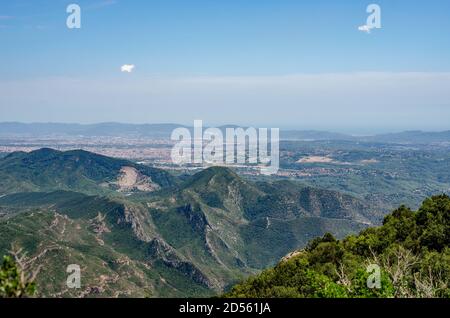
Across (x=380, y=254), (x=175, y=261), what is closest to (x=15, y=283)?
(x=380, y=254)

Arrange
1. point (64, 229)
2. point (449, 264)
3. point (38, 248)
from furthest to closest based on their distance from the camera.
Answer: point (64, 229) → point (38, 248) → point (449, 264)

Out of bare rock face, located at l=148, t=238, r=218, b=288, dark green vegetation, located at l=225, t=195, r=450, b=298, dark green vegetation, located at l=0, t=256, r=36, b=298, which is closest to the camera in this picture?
dark green vegetation, located at l=0, t=256, r=36, b=298

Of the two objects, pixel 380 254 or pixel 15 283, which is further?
pixel 380 254

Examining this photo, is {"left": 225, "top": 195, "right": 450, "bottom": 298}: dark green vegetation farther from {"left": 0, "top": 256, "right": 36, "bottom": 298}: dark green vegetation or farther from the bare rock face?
the bare rock face

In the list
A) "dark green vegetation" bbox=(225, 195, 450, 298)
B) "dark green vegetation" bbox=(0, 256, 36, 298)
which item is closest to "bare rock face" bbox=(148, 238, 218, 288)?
"dark green vegetation" bbox=(225, 195, 450, 298)

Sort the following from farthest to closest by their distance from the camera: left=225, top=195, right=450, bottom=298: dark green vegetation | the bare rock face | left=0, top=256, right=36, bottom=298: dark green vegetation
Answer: the bare rock face
left=225, top=195, right=450, bottom=298: dark green vegetation
left=0, top=256, right=36, bottom=298: dark green vegetation

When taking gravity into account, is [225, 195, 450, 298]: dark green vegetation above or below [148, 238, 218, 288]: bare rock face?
above

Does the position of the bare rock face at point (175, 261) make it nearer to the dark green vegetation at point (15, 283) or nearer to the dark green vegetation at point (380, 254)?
the dark green vegetation at point (380, 254)

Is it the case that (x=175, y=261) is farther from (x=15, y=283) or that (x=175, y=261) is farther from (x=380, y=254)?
(x=15, y=283)

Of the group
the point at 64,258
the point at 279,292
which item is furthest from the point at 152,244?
the point at 279,292
